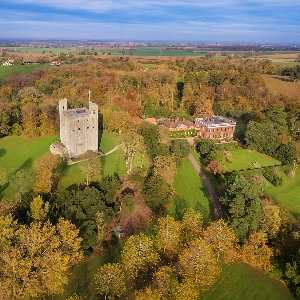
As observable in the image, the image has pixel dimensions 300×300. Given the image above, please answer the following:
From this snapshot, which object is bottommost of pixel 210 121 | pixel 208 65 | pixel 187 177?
pixel 187 177

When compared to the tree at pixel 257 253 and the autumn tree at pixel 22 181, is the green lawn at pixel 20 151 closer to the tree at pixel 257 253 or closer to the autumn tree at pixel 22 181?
the autumn tree at pixel 22 181

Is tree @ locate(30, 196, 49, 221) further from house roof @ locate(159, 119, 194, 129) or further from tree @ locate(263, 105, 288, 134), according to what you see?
tree @ locate(263, 105, 288, 134)

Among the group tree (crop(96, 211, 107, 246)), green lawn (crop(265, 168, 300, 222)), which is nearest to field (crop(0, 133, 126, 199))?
tree (crop(96, 211, 107, 246))

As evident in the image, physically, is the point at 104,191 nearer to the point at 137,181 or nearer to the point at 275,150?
the point at 137,181

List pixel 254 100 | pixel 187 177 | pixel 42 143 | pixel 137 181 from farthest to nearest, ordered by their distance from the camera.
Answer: pixel 254 100, pixel 42 143, pixel 187 177, pixel 137 181

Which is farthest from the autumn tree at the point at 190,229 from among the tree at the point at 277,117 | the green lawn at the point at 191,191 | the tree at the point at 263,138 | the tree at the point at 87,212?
the tree at the point at 277,117

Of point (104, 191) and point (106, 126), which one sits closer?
point (104, 191)

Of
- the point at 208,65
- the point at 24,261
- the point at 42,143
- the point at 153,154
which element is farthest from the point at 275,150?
the point at 208,65

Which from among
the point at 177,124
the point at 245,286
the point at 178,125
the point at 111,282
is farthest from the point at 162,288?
the point at 177,124
